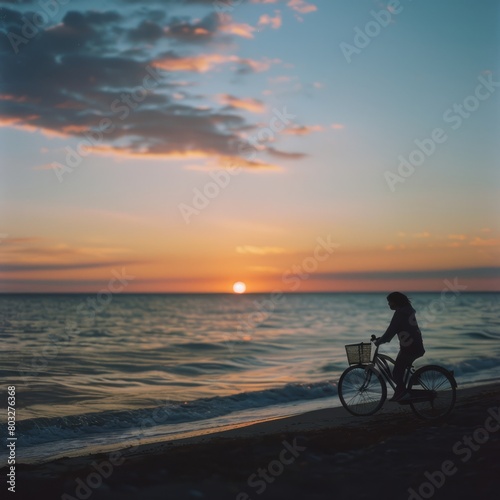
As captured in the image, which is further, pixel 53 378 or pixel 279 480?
pixel 53 378

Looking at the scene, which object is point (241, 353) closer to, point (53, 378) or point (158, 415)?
point (53, 378)

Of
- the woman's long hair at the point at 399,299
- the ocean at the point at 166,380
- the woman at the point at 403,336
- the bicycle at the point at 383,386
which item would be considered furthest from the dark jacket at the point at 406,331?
the ocean at the point at 166,380

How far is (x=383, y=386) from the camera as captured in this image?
1009 centimetres

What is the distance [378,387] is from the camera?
10.3 m

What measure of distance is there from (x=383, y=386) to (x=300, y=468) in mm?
3178

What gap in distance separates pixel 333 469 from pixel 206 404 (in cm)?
811

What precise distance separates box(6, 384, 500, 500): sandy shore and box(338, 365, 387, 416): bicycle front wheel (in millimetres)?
875

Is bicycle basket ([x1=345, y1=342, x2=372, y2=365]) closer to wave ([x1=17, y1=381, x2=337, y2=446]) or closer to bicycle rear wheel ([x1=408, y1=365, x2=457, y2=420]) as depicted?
bicycle rear wheel ([x1=408, y1=365, x2=457, y2=420])

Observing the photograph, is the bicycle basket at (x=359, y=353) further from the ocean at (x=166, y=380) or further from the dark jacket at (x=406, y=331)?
the ocean at (x=166, y=380)

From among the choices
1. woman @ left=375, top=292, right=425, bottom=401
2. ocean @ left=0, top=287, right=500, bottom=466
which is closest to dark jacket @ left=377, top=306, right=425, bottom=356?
woman @ left=375, top=292, right=425, bottom=401

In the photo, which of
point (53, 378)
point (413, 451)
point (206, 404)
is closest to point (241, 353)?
point (53, 378)

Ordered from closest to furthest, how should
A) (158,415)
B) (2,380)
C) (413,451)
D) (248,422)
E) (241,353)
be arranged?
(413,451)
(248,422)
(158,415)
(2,380)
(241,353)

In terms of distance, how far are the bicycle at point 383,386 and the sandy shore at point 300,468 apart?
1.41 feet

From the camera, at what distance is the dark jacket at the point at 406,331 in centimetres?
971
